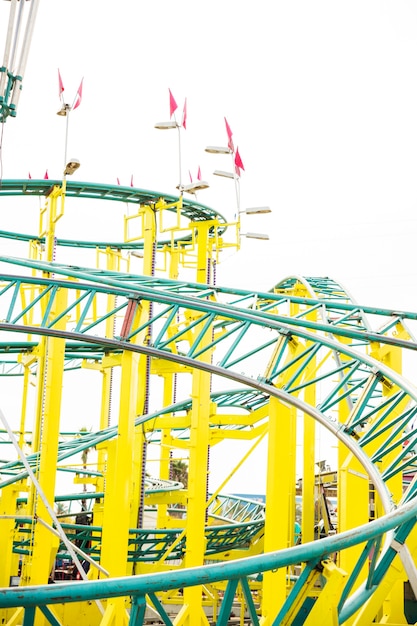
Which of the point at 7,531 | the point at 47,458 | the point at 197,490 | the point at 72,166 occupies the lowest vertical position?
the point at 7,531

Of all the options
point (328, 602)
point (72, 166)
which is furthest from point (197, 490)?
point (328, 602)

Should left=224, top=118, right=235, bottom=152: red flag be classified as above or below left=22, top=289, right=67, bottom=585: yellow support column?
above

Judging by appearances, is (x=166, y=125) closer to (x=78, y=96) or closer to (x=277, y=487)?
(x=78, y=96)

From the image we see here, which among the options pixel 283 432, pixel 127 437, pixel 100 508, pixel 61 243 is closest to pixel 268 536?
pixel 283 432

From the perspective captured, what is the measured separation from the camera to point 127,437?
54.3ft

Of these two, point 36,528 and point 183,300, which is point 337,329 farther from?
point 36,528

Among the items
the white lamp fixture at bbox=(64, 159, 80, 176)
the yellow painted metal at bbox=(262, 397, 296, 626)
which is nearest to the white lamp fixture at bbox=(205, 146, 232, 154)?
the white lamp fixture at bbox=(64, 159, 80, 176)

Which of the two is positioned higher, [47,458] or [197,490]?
[47,458]

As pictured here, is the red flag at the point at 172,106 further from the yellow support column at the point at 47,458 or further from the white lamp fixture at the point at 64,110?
the yellow support column at the point at 47,458

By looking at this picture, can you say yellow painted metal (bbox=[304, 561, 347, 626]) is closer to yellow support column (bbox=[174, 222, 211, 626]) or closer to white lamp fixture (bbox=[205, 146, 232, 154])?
yellow support column (bbox=[174, 222, 211, 626])

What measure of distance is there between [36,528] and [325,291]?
1031 cm

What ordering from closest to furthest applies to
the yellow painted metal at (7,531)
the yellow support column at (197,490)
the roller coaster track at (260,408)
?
A: 1. the roller coaster track at (260,408)
2. the yellow support column at (197,490)
3. the yellow painted metal at (7,531)

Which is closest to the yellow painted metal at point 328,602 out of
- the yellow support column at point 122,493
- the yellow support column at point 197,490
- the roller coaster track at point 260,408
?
the roller coaster track at point 260,408

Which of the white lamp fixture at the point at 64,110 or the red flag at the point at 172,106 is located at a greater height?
the red flag at the point at 172,106
